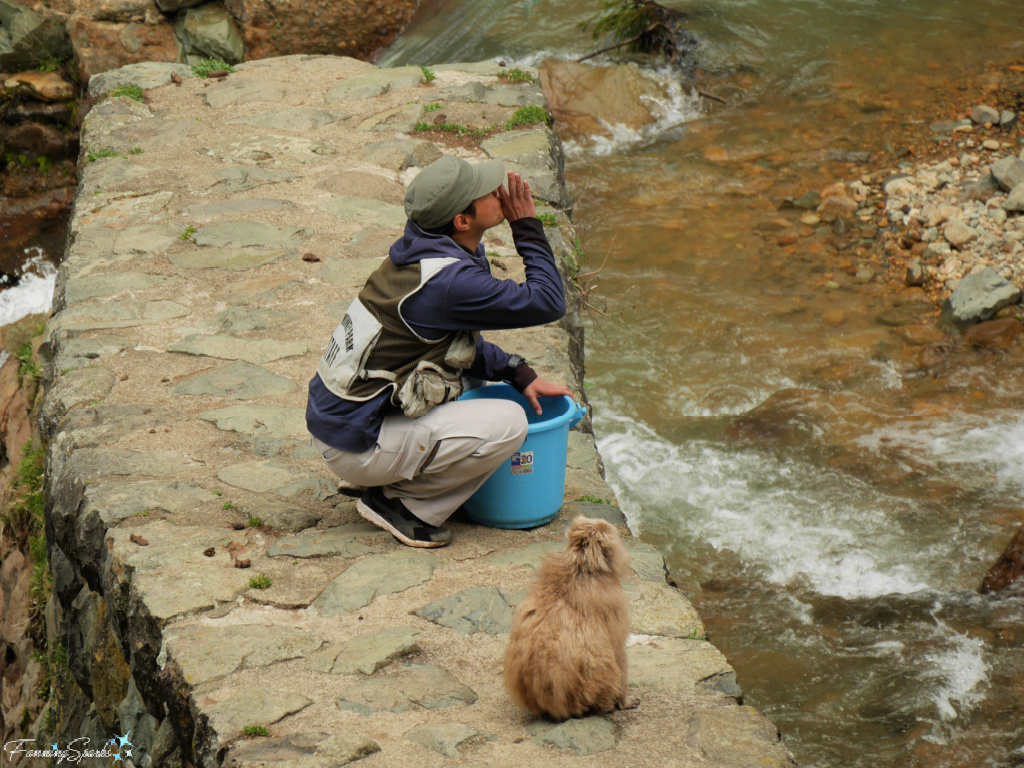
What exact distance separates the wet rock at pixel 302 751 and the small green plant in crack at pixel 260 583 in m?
0.81

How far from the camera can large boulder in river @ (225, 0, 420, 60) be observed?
35.2 feet

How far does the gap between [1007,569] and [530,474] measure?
3008 millimetres

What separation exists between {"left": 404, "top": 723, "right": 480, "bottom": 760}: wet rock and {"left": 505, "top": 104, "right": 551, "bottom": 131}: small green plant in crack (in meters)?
5.42

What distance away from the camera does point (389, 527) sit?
12.6 ft

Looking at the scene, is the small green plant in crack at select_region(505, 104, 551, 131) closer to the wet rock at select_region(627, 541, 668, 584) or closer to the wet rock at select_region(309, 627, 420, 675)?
the wet rock at select_region(627, 541, 668, 584)

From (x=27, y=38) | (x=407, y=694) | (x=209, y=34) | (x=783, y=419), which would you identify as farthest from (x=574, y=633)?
(x=27, y=38)

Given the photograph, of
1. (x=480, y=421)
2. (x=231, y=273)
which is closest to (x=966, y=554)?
(x=480, y=421)

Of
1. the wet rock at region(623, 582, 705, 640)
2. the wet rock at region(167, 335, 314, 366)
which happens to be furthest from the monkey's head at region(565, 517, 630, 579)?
the wet rock at region(167, 335, 314, 366)

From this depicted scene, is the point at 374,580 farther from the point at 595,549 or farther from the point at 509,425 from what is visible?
the point at 595,549

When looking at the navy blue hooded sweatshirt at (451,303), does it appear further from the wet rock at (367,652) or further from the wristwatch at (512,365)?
the wet rock at (367,652)

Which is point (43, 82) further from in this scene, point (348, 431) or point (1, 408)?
point (348, 431)

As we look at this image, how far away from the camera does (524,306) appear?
3.46 metres

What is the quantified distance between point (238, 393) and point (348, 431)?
5.00ft

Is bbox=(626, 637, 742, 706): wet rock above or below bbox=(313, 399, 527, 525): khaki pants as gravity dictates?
below
